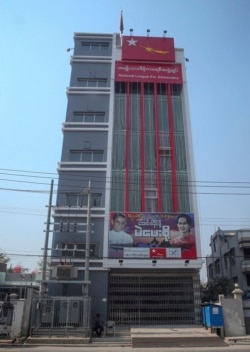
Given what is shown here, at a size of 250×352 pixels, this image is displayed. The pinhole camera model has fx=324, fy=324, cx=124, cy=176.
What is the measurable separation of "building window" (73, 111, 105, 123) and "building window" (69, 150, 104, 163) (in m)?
3.34

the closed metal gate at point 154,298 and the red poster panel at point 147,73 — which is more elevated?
the red poster panel at point 147,73

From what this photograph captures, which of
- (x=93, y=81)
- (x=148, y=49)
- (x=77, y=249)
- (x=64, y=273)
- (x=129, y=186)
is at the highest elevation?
(x=148, y=49)

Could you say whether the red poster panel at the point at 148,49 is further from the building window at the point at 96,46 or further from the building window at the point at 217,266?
the building window at the point at 217,266

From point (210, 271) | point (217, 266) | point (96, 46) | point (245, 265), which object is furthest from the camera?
point (210, 271)

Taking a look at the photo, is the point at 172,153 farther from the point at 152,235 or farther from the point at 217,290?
the point at 217,290

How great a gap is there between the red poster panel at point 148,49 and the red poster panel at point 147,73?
70 centimetres

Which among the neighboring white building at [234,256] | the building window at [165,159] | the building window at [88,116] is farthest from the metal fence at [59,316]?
the building window at [88,116]

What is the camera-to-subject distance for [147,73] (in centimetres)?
3058

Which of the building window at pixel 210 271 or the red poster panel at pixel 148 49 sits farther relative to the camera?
the building window at pixel 210 271

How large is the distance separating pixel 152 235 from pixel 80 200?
20.6 feet

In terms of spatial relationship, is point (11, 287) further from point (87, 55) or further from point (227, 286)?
point (87, 55)

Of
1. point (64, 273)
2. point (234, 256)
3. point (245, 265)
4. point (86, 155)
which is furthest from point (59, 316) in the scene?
point (245, 265)

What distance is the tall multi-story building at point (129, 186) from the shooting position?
73.2ft

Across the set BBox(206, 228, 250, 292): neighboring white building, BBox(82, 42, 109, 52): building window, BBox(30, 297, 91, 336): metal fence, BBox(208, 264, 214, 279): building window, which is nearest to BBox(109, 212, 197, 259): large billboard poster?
BBox(30, 297, 91, 336): metal fence
